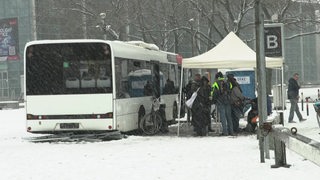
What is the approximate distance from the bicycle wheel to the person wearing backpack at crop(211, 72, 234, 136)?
2068mm

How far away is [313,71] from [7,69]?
50.3 m

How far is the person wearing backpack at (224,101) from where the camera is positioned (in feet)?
53.7

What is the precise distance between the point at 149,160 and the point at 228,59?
20.0 ft

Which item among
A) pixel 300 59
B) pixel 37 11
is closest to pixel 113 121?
pixel 37 11

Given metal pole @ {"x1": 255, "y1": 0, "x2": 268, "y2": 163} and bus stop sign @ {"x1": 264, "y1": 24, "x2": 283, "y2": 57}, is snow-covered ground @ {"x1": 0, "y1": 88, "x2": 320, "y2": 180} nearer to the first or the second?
metal pole @ {"x1": 255, "y1": 0, "x2": 268, "y2": 163}

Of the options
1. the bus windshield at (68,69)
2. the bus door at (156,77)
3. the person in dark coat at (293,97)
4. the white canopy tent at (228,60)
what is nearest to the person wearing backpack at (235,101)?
the white canopy tent at (228,60)

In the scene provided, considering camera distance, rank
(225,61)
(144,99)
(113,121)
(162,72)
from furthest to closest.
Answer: (162,72) < (144,99) < (225,61) < (113,121)

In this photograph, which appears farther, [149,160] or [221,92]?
[221,92]

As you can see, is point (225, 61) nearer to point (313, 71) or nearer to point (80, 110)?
point (80, 110)

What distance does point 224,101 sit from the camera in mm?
16422

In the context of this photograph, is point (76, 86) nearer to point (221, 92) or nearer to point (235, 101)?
point (221, 92)

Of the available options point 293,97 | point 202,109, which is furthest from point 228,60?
point 293,97

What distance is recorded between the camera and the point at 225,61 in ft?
54.3

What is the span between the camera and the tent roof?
16469 mm
